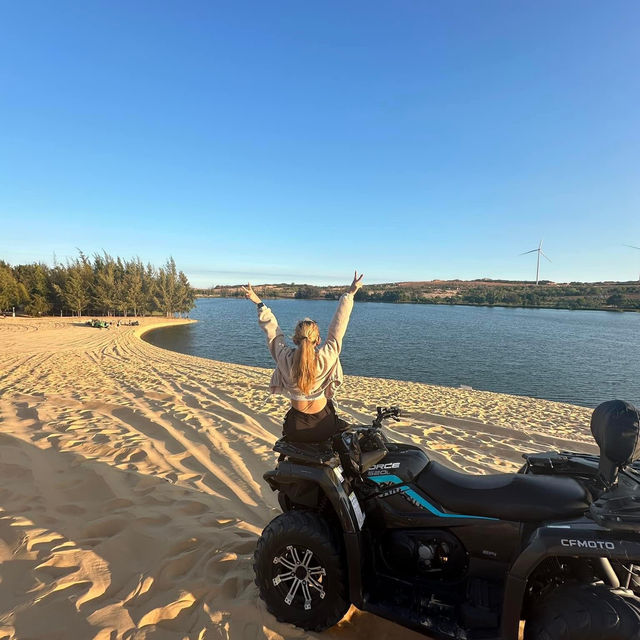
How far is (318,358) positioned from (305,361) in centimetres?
12

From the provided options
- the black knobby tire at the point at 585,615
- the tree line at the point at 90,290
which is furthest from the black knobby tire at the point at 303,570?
the tree line at the point at 90,290

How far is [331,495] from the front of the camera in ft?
8.21

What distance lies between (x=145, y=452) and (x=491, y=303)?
133 meters

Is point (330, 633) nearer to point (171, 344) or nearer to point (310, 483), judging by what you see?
point (310, 483)

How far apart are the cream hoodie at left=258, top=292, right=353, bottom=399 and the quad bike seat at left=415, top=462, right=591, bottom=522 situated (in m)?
0.91

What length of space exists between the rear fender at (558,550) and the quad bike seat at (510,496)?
0.53ft

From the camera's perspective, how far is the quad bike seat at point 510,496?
2.15m

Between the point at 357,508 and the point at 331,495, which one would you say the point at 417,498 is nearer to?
the point at 357,508

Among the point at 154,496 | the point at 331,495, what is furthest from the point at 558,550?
the point at 154,496

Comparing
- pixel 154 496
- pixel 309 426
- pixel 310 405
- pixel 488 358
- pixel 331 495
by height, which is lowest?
pixel 488 358

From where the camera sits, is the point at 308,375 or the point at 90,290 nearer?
the point at 308,375

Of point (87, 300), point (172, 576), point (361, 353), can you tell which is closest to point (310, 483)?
point (172, 576)

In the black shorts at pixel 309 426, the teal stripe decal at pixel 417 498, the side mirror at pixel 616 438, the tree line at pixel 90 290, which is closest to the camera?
the side mirror at pixel 616 438

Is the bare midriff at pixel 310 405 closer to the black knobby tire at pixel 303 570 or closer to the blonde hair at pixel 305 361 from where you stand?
the blonde hair at pixel 305 361
